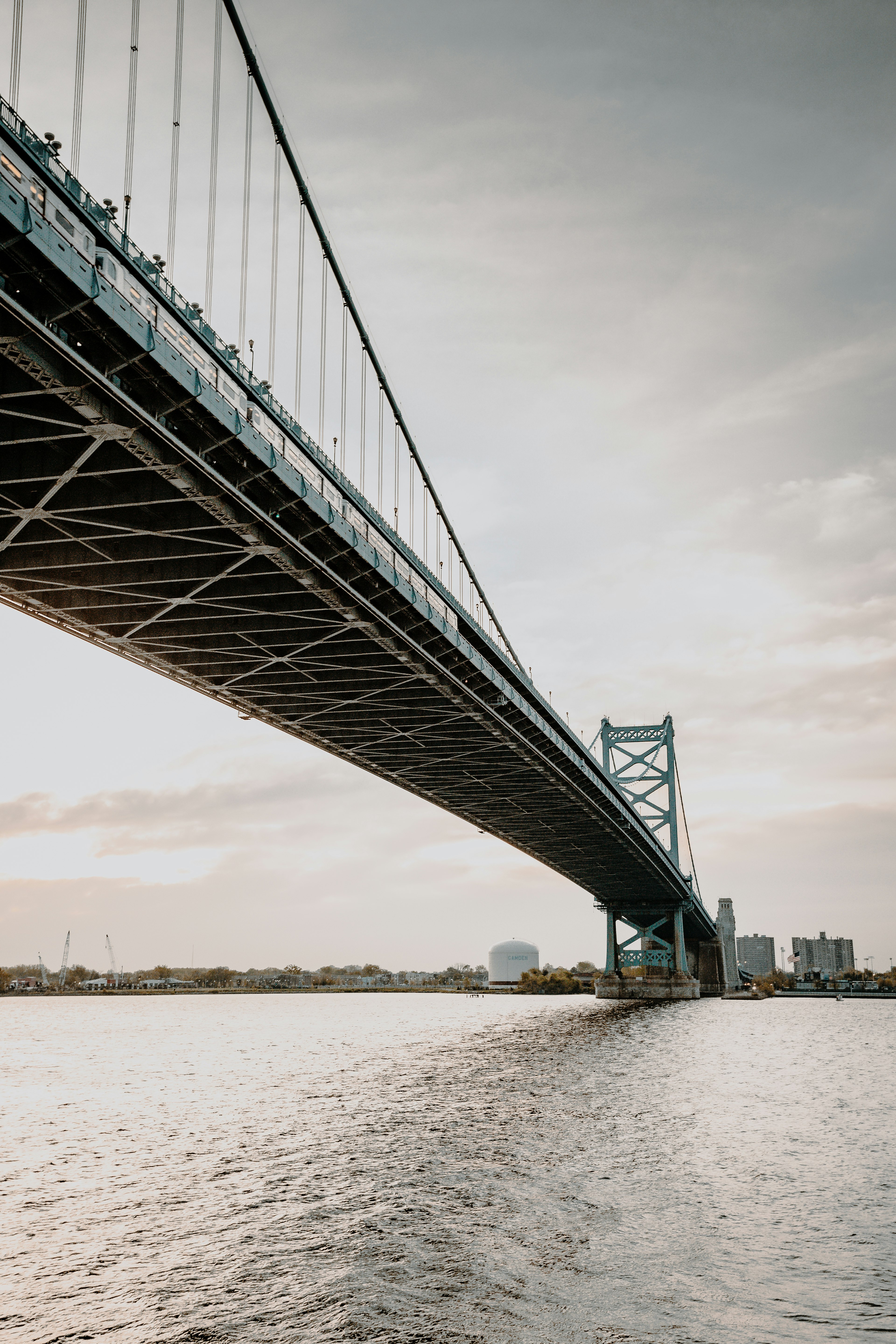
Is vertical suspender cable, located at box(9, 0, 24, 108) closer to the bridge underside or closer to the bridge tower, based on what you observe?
the bridge underside

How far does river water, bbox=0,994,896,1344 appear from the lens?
12.0 meters

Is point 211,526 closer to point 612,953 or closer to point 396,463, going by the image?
point 396,463

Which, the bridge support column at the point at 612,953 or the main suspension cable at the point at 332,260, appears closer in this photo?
the main suspension cable at the point at 332,260

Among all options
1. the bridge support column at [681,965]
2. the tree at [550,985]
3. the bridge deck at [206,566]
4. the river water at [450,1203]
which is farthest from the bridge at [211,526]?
the tree at [550,985]

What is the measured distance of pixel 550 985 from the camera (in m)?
168

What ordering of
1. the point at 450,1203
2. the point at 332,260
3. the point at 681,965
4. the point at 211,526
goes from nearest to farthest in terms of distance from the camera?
1. the point at 450,1203
2. the point at 211,526
3. the point at 332,260
4. the point at 681,965

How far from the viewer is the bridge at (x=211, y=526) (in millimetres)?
18031

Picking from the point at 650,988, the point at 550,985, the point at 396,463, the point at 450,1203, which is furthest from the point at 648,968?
the point at 450,1203

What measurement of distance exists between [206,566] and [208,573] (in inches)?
10.1

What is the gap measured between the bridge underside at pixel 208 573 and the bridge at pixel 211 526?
0.07m

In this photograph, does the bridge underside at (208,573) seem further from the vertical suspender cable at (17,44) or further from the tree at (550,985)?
→ the tree at (550,985)

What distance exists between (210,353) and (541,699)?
28.3 m

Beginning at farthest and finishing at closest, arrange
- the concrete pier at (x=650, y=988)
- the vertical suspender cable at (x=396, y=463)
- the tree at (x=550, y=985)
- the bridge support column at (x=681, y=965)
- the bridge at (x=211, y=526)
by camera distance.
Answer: the tree at (x=550, y=985), the concrete pier at (x=650, y=988), the bridge support column at (x=681, y=965), the vertical suspender cable at (x=396, y=463), the bridge at (x=211, y=526)

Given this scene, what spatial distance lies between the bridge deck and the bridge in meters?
0.07
